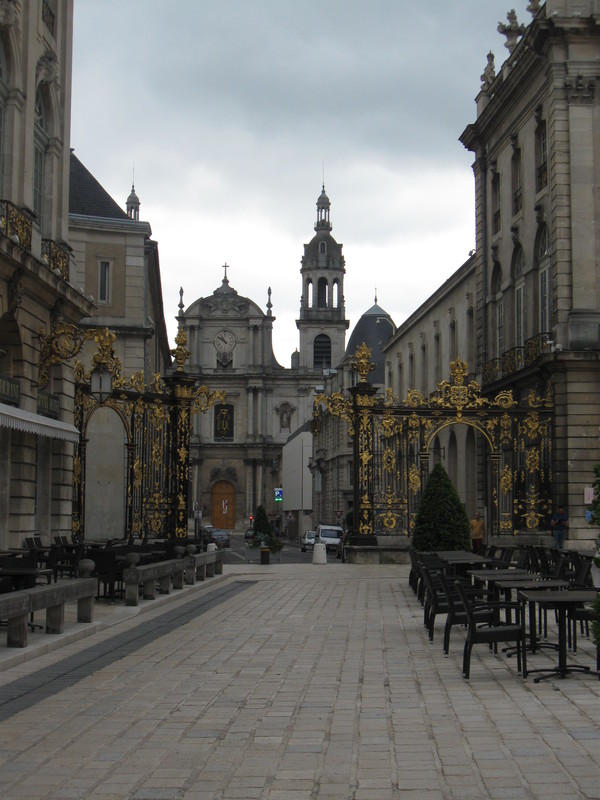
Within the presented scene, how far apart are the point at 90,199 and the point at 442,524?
75.4ft

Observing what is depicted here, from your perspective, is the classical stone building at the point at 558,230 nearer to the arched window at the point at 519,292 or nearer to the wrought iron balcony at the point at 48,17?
the arched window at the point at 519,292

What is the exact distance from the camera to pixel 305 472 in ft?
254

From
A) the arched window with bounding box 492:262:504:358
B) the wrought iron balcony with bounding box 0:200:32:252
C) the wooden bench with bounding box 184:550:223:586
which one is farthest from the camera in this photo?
the arched window with bounding box 492:262:504:358

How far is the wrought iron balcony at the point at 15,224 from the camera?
62.7 feet

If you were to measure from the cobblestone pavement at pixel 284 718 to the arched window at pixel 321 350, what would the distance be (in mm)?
80481

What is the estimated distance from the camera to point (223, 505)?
8950 cm

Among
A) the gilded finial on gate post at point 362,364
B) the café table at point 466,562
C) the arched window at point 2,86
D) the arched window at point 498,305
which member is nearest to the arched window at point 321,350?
the arched window at point 498,305

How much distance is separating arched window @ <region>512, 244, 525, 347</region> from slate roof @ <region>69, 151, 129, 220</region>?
14108 mm

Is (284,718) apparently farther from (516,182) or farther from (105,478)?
(516,182)

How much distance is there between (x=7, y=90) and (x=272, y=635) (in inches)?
477

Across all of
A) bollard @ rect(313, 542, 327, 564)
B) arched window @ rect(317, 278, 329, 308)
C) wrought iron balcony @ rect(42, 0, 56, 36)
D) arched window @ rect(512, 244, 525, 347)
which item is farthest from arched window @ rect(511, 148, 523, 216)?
arched window @ rect(317, 278, 329, 308)

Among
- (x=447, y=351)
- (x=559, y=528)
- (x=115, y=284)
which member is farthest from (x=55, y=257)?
(x=447, y=351)

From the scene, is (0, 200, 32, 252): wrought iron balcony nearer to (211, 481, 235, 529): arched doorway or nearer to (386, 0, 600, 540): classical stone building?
(386, 0, 600, 540): classical stone building

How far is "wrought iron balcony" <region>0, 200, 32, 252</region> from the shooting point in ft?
→ 62.7
